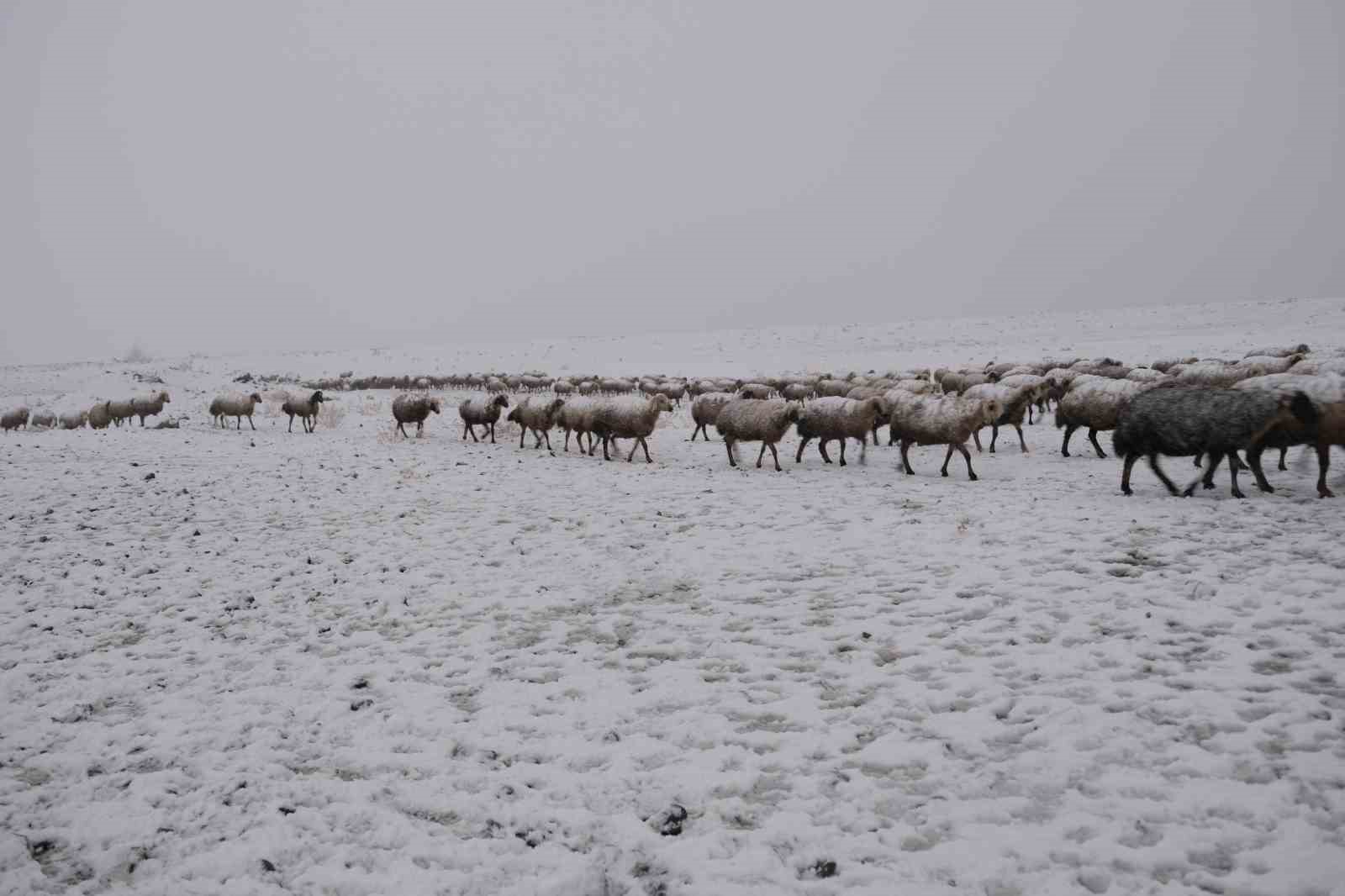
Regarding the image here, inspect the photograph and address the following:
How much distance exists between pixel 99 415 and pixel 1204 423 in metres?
38.4

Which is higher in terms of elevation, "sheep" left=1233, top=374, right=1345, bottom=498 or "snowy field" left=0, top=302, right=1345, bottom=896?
"sheep" left=1233, top=374, right=1345, bottom=498

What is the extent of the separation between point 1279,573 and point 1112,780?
425 centimetres

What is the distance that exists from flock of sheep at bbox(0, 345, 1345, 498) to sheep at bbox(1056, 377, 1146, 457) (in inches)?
1.0

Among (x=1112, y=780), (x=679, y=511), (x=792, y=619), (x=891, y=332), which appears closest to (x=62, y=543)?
(x=679, y=511)

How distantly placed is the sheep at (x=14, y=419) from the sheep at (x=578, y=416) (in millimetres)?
28768

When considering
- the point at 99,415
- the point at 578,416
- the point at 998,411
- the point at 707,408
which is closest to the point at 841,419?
the point at 998,411

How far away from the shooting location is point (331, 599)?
8.10m

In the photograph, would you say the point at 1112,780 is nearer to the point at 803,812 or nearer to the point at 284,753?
the point at 803,812

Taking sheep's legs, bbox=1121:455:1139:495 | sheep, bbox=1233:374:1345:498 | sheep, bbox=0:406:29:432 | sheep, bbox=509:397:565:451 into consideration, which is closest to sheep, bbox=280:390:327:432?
sheep, bbox=509:397:565:451

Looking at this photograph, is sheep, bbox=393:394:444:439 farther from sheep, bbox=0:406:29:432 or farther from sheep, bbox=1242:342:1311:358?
sheep, bbox=1242:342:1311:358

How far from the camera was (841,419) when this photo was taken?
15.1 metres

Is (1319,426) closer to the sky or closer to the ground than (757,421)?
closer to the sky

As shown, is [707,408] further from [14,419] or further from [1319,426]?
[14,419]

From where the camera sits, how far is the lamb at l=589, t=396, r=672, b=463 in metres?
16.8
